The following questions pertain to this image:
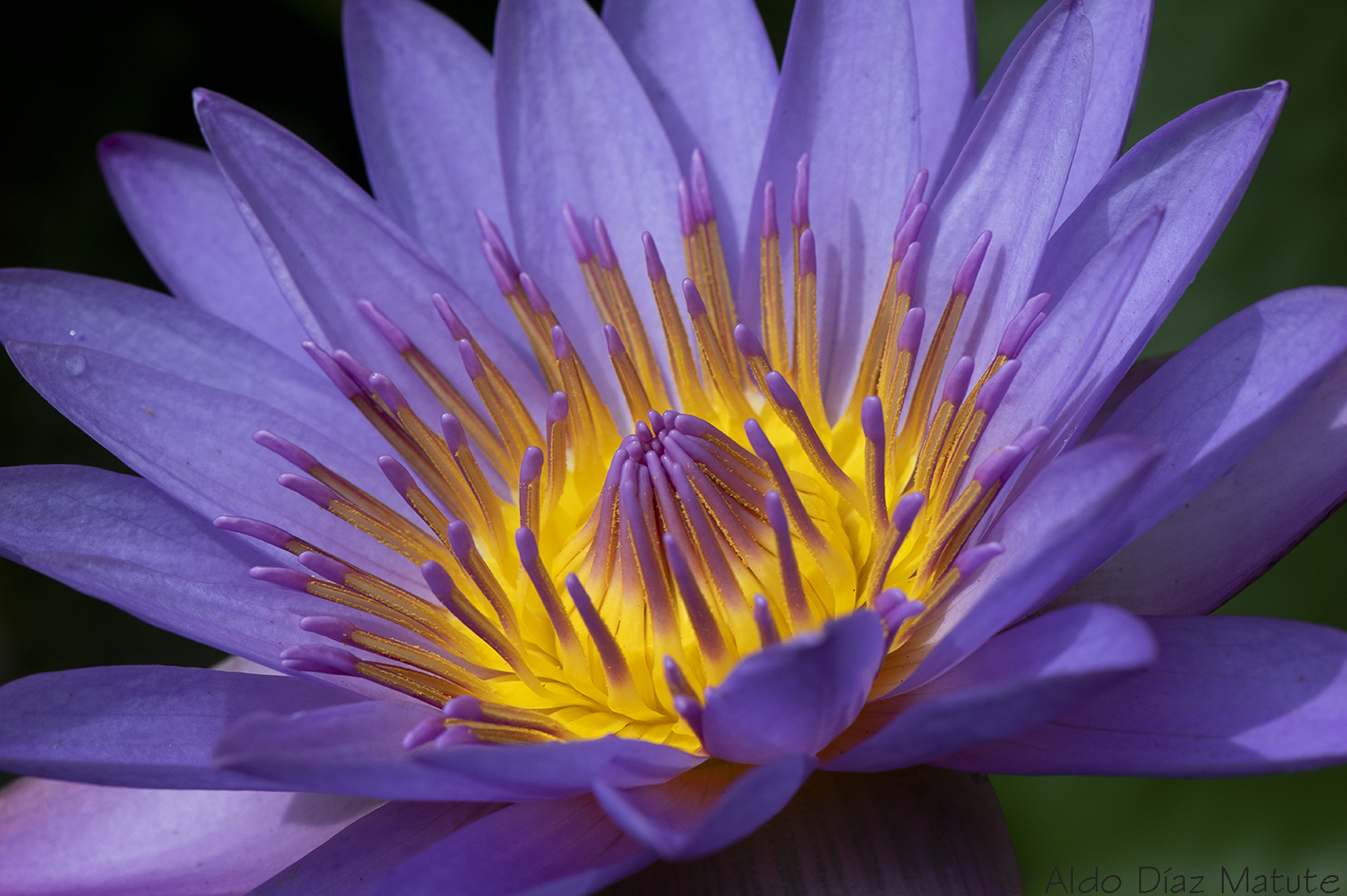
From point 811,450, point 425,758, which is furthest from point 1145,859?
point 425,758

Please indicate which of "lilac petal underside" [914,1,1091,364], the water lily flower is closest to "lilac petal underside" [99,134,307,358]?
the water lily flower

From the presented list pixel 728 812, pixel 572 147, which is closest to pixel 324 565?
pixel 728 812

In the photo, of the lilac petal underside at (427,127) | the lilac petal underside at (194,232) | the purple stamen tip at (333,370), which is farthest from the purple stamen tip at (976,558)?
the lilac petal underside at (194,232)

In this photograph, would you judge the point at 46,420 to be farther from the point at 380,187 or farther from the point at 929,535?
the point at 929,535

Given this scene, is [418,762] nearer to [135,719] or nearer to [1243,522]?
[135,719]

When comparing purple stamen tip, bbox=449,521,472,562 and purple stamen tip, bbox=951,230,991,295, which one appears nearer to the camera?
purple stamen tip, bbox=449,521,472,562

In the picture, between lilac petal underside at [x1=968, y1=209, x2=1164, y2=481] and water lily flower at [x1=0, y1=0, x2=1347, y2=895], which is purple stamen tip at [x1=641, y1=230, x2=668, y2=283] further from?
lilac petal underside at [x1=968, y1=209, x2=1164, y2=481]
